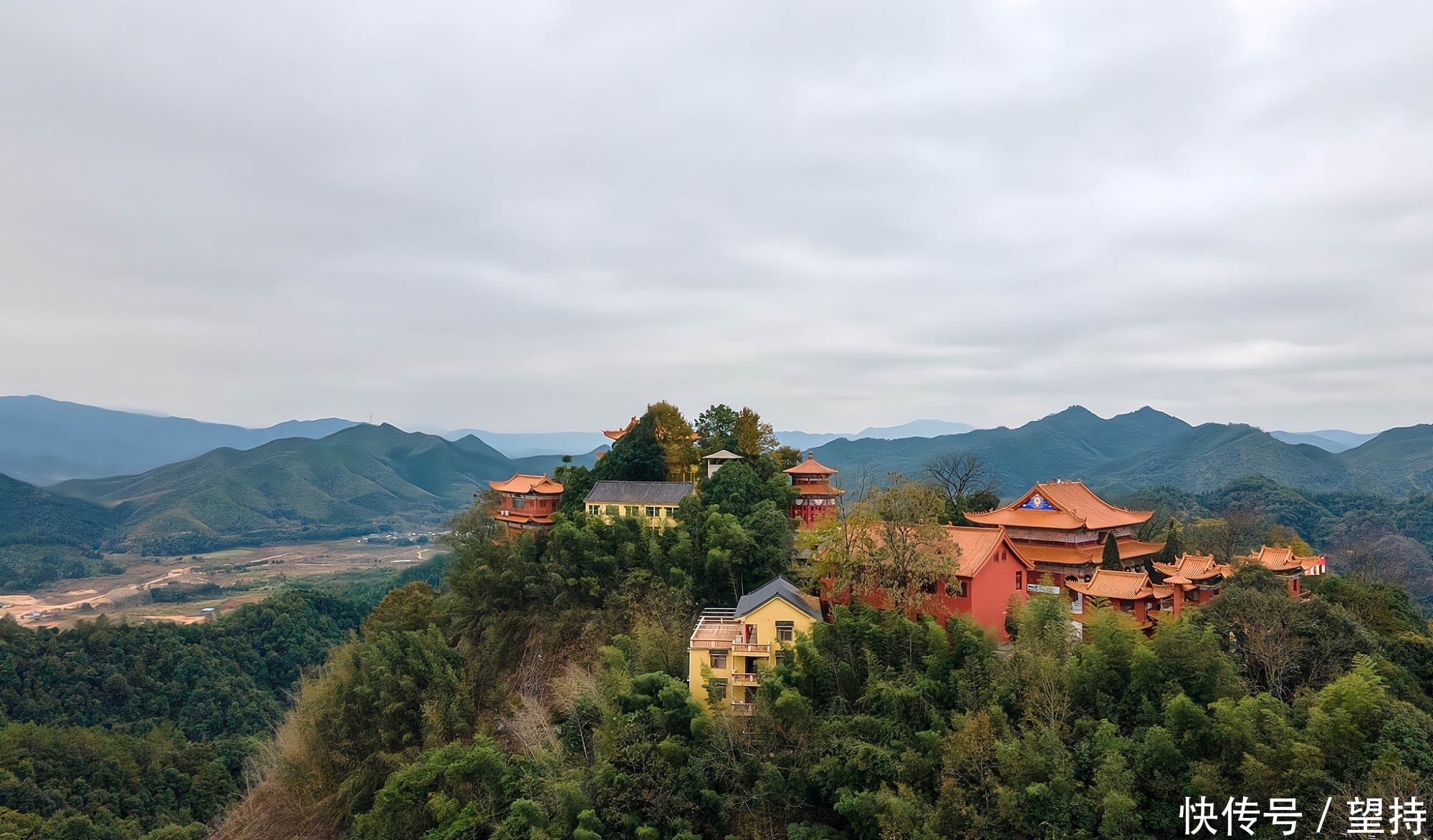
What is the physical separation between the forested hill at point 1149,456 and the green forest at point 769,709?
188ft

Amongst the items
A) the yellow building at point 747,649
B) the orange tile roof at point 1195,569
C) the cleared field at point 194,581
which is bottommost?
the cleared field at point 194,581

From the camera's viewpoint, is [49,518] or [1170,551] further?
[49,518]

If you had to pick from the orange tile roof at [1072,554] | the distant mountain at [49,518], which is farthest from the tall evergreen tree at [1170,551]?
the distant mountain at [49,518]

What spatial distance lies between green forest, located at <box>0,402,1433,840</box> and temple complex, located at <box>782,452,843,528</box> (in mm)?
880

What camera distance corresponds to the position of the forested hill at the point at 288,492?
115188 millimetres

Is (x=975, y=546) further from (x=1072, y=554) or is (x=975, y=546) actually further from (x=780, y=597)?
(x=780, y=597)

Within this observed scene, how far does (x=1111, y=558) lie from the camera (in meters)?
19.5

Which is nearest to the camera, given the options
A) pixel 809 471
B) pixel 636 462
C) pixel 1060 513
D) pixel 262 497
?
pixel 1060 513

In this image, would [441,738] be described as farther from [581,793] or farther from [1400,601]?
[1400,601]

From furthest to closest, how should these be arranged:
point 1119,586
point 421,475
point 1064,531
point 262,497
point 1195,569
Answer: point 421,475 → point 262,497 → point 1064,531 → point 1195,569 → point 1119,586

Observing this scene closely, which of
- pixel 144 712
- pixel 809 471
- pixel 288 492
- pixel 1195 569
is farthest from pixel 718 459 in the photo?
pixel 288 492

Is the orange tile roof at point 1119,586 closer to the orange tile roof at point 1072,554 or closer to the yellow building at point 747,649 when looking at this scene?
the orange tile roof at point 1072,554

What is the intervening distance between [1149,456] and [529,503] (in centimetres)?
12474

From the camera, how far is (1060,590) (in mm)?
19453
